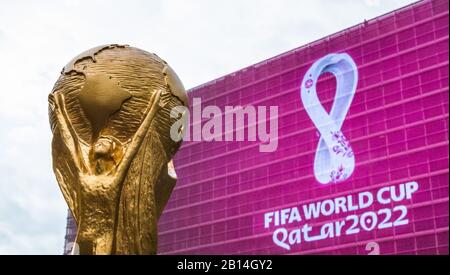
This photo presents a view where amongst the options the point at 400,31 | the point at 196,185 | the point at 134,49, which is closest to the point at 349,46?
the point at 400,31

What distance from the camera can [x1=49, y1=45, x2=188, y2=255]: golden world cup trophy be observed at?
233 inches

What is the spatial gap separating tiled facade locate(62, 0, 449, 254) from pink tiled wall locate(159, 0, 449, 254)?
74mm

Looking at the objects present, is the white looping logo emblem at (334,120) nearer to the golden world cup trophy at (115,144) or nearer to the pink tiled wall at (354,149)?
the pink tiled wall at (354,149)

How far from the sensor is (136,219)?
5992 millimetres

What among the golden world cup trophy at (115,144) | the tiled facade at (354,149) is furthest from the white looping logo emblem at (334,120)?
the golden world cup trophy at (115,144)

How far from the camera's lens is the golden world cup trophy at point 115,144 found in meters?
5.93

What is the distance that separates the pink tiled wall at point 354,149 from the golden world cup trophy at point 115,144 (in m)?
34.2

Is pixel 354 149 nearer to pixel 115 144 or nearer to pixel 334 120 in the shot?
pixel 334 120

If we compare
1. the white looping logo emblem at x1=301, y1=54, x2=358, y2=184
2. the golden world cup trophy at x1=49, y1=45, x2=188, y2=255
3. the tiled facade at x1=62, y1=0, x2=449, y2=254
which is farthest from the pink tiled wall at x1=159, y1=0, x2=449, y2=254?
the golden world cup trophy at x1=49, y1=45, x2=188, y2=255

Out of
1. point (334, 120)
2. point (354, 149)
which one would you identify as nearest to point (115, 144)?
point (354, 149)

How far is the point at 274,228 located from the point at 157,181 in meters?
40.7
